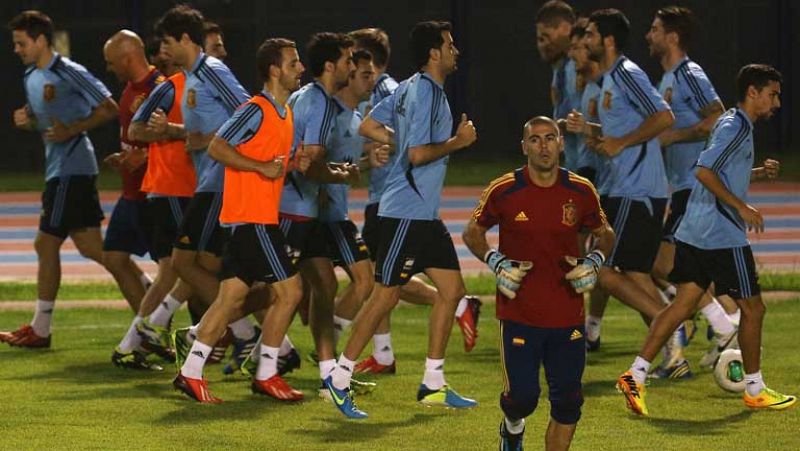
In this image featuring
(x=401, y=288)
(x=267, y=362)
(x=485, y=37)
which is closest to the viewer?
(x=267, y=362)

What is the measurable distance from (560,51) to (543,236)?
550 cm

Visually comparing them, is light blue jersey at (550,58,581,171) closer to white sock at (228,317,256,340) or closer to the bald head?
white sock at (228,317,256,340)

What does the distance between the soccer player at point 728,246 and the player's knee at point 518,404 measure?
2102 mm

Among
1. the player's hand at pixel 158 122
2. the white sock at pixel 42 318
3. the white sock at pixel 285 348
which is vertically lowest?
the white sock at pixel 42 318

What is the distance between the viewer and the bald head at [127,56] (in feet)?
41.3

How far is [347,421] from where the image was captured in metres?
10.1

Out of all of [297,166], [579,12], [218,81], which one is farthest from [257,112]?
[579,12]

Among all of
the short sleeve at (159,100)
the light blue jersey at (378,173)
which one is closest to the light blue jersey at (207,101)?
the short sleeve at (159,100)

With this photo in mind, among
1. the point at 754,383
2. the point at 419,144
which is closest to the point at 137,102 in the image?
the point at 419,144

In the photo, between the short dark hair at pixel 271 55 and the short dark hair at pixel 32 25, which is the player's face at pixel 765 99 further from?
the short dark hair at pixel 32 25

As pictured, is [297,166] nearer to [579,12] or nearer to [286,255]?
[286,255]

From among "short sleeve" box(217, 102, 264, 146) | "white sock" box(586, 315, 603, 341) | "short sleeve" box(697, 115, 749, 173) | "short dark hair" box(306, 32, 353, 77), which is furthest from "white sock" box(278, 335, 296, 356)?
"short sleeve" box(697, 115, 749, 173)

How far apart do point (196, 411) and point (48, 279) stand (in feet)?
10.8

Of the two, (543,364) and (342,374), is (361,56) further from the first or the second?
(543,364)
